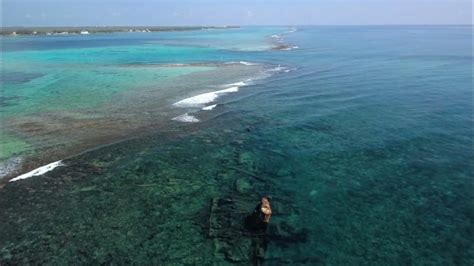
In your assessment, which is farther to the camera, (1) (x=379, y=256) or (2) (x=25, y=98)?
(2) (x=25, y=98)

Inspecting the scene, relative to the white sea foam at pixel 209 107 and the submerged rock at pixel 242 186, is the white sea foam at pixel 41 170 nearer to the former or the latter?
the submerged rock at pixel 242 186

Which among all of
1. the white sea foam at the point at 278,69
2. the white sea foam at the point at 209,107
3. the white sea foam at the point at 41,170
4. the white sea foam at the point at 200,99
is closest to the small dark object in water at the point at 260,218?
the white sea foam at the point at 41,170

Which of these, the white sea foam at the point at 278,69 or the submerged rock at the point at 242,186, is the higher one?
the white sea foam at the point at 278,69

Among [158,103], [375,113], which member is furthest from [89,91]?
[375,113]

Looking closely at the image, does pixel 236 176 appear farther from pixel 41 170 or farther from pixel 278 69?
pixel 278 69

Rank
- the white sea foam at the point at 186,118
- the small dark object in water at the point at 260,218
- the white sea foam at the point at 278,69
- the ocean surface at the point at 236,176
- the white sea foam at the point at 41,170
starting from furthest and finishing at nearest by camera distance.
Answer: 1. the white sea foam at the point at 278,69
2. the white sea foam at the point at 186,118
3. the white sea foam at the point at 41,170
4. the small dark object in water at the point at 260,218
5. the ocean surface at the point at 236,176

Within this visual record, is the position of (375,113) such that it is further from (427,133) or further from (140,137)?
(140,137)
